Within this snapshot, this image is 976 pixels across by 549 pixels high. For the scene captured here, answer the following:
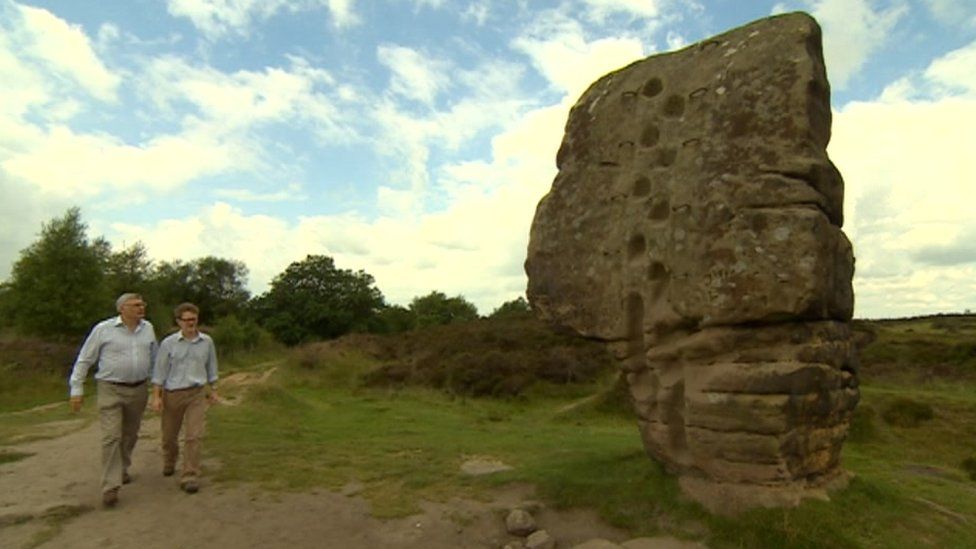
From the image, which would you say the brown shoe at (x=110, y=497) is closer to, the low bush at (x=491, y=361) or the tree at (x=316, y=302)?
the low bush at (x=491, y=361)

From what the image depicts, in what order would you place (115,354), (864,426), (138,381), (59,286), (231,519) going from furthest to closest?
(59,286), (864,426), (138,381), (115,354), (231,519)

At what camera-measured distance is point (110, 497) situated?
8.20 meters

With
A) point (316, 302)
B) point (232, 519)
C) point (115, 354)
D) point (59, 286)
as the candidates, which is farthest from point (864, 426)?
point (316, 302)

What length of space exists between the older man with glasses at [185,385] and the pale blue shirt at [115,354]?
35cm

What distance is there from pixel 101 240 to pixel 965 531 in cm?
4204

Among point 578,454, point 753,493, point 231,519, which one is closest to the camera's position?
point 753,493

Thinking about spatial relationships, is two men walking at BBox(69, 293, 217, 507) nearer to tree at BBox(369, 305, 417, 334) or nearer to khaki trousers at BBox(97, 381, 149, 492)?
khaki trousers at BBox(97, 381, 149, 492)

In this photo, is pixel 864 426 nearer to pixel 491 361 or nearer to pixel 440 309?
pixel 491 361

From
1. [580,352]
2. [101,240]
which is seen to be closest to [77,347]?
[101,240]

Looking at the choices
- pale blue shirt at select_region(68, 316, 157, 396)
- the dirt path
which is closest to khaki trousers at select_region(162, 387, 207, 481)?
the dirt path

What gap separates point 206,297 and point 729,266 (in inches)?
2614

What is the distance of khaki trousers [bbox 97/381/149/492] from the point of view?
8.25m

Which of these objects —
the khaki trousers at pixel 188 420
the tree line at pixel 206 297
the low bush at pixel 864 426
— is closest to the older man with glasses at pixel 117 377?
the khaki trousers at pixel 188 420

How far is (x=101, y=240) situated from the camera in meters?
39.4
